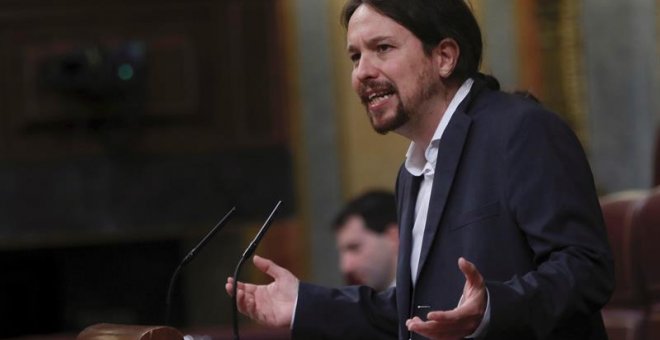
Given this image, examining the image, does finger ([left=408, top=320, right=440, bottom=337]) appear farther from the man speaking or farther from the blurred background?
the blurred background

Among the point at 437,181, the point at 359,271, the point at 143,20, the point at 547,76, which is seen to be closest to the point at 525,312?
the point at 437,181

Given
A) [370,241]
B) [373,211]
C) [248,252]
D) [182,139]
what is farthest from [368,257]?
[248,252]

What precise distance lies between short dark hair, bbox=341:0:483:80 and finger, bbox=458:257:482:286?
1.57 feet

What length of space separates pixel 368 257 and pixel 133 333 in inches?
111

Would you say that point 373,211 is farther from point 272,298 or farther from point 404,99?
point 404,99

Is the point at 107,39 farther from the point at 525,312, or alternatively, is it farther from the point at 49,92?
the point at 525,312

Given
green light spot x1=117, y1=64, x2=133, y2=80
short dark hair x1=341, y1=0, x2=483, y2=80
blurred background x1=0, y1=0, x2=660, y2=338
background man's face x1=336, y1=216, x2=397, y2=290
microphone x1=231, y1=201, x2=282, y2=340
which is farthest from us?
green light spot x1=117, y1=64, x2=133, y2=80

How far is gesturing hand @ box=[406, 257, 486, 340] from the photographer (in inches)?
95.0

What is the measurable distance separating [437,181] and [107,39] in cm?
474

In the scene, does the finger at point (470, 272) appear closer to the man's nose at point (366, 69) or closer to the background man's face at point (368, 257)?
the man's nose at point (366, 69)

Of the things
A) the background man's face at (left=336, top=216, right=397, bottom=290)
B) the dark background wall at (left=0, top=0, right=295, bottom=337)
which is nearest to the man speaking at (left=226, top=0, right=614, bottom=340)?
the background man's face at (left=336, top=216, right=397, bottom=290)

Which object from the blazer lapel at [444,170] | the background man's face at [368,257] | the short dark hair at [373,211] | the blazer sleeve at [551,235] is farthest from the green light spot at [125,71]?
the blazer sleeve at [551,235]

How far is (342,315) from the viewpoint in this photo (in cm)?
293

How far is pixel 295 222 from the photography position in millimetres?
7266
